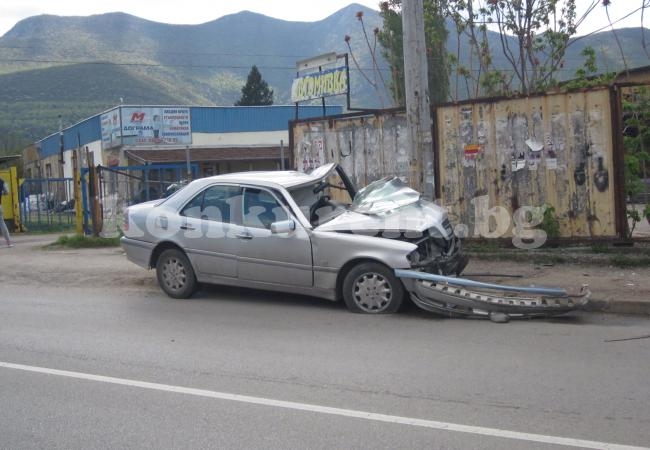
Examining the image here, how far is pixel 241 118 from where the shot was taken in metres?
42.9

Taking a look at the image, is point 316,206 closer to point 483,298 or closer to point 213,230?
point 213,230

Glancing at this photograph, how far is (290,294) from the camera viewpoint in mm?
9742

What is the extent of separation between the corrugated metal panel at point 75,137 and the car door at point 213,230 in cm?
3107

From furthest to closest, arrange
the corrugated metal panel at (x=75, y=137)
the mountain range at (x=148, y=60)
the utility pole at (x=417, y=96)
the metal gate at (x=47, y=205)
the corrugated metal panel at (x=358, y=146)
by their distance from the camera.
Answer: the mountain range at (x=148, y=60), the corrugated metal panel at (x=75, y=137), the metal gate at (x=47, y=205), the corrugated metal panel at (x=358, y=146), the utility pole at (x=417, y=96)

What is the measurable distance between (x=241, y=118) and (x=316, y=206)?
3424 centimetres

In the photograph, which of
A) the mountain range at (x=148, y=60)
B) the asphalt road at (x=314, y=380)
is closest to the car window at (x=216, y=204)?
the asphalt road at (x=314, y=380)

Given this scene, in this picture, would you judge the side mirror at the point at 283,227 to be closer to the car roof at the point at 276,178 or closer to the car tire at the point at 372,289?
the car roof at the point at 276,178

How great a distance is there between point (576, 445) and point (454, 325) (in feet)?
11.4

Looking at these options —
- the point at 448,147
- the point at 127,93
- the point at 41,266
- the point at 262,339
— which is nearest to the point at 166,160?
the point at 41,266

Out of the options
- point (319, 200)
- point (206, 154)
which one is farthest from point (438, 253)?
point (206, 154)

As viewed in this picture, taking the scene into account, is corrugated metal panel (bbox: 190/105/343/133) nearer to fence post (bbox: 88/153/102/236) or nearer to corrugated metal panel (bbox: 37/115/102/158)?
corrugated metal panel (bbox: 37/115/102/158)

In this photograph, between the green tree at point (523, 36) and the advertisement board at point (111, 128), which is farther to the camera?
the advertisement board at point (111, 128)

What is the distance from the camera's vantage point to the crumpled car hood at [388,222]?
8641mm

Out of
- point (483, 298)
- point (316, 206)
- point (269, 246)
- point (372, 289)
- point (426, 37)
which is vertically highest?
point (426, 37)
